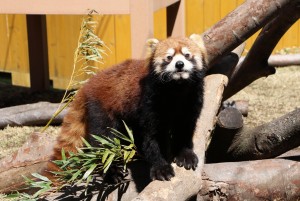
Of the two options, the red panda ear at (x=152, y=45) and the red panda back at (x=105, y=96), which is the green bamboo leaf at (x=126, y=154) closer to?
the red panda back at (x=105, y=96)

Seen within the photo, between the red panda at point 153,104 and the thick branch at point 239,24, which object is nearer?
the red panda at point 153,104

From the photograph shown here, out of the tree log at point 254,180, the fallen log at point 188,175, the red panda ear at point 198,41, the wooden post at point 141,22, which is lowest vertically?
the tree log at point 254,180

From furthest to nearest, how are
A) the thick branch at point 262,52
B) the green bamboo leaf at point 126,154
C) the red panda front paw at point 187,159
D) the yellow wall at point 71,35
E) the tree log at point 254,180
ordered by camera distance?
the yellow wall at point 71,35 < the thick branch at point 262,52 < the tree log at point 254,180 < the green bamboo leaf at point 126,154 < the red panda front paw at point 187,159

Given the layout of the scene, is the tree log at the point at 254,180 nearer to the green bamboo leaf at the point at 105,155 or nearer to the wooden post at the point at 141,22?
the green bamboo leaf at the point at 105,155

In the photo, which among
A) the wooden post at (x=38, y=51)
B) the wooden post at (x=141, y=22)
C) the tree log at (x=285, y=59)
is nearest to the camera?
the wooden post at (x=141, y=22)

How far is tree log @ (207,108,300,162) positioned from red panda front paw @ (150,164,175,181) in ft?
2.62

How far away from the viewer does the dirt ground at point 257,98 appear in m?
4.36

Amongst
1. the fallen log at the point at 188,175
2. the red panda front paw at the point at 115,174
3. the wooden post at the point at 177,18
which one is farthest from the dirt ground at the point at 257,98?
the red panda front paw at the point at 115,174

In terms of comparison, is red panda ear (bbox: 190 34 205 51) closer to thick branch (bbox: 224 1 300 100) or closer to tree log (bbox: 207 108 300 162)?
tree log (bbox: 207 108 300 162)

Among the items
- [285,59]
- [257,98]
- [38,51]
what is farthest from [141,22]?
[285,59]

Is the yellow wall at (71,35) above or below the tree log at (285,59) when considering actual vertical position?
above

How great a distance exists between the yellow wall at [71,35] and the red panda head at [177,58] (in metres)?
3.45

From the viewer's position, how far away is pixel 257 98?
17.7ft

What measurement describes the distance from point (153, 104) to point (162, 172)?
44cm
